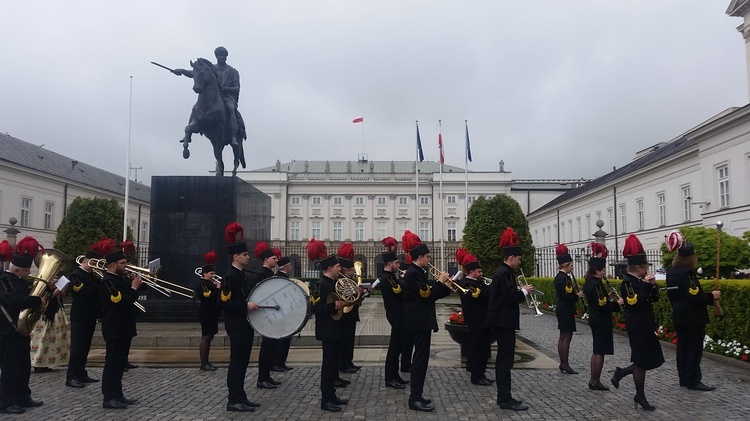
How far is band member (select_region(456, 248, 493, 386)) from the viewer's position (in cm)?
941

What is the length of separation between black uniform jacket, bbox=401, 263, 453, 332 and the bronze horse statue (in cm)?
1063

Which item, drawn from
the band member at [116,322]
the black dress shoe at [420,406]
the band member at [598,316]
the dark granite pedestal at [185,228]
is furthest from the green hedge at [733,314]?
the dark granite pedestal at [185,228]

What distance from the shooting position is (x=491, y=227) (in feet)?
152

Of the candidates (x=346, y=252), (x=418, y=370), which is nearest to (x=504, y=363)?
(x=418, y=370)

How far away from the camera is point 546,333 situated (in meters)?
17.8

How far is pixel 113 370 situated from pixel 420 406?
398cm

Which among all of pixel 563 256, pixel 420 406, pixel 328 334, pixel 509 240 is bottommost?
pixel 420 406

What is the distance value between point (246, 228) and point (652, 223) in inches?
1402

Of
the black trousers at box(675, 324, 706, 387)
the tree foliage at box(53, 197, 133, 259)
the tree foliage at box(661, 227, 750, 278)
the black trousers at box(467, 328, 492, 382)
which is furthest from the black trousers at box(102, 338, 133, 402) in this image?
the tree foliage at box(53, 197, 133, 259)

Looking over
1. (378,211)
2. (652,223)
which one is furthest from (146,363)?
(378,211)

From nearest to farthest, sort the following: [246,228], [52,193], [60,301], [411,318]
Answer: [411,318], [60,301], [246,228], [52,193]

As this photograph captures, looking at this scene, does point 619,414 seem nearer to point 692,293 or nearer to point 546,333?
point 692,293

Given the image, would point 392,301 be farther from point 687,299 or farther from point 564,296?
point 687,299

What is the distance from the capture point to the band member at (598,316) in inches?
347
